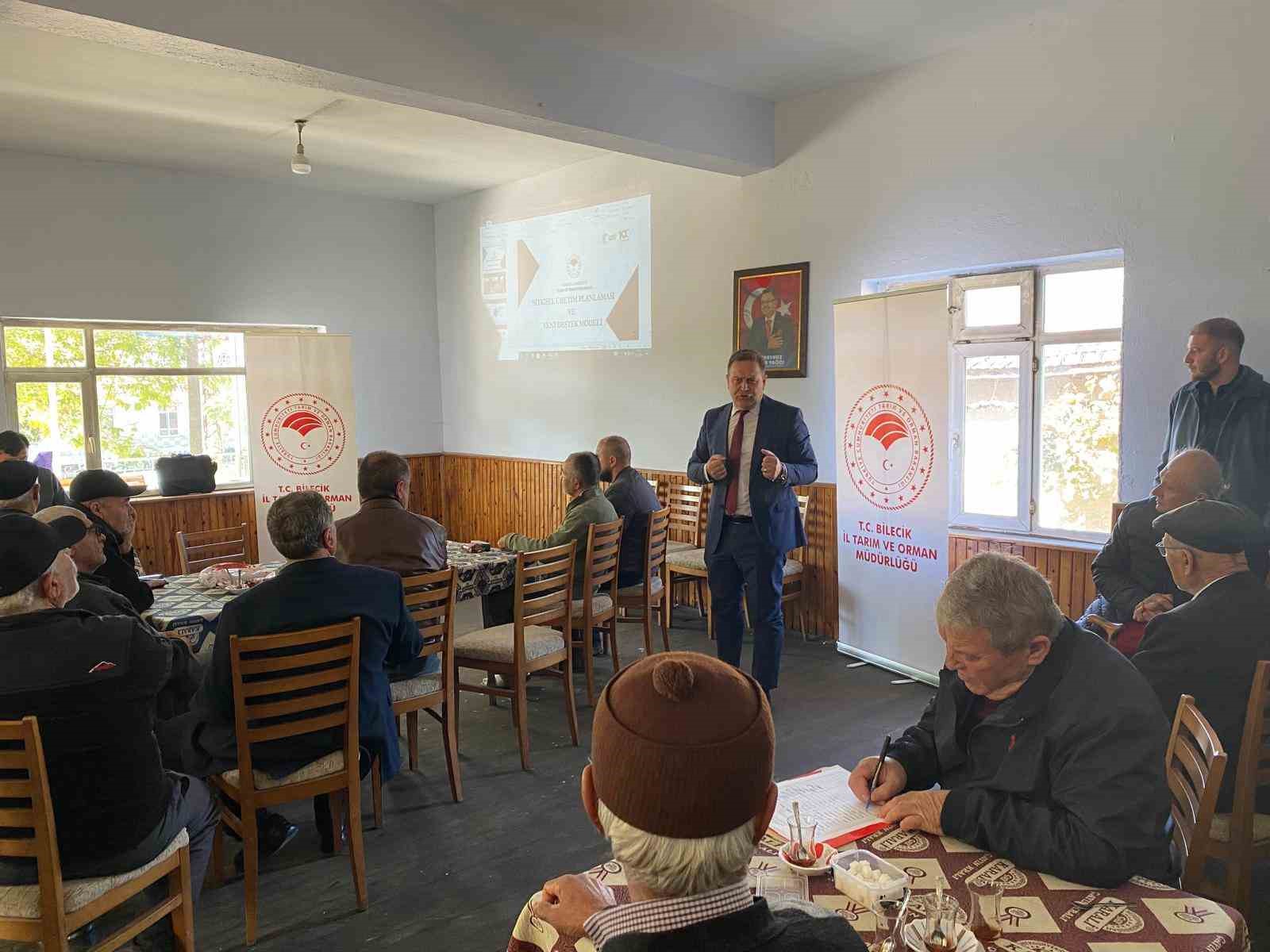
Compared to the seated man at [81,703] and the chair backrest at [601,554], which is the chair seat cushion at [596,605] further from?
the seated man at [81,703]

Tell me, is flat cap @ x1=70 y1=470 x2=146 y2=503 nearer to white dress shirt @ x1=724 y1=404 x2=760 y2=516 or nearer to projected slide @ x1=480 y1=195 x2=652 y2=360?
white dress shirt @ x1=724 y1=404 x2=760 y2=516

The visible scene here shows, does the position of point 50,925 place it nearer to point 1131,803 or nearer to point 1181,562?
point 1131,803

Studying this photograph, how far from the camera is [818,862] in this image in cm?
144

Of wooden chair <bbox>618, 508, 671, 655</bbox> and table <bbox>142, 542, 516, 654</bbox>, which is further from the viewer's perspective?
wooden chair <bbox>618, 508, 671, 655</bbox>

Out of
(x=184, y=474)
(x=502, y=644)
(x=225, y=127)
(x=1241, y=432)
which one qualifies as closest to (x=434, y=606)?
(x=502, y=644)

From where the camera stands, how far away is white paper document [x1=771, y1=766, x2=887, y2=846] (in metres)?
1.57

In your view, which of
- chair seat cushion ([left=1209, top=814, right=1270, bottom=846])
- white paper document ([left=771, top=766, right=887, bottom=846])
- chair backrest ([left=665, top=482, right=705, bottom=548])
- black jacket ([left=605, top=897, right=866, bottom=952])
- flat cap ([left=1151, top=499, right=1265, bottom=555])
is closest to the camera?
black jacket ([left=605, top=897, right=866, bottom=952])

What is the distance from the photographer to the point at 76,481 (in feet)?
11.1

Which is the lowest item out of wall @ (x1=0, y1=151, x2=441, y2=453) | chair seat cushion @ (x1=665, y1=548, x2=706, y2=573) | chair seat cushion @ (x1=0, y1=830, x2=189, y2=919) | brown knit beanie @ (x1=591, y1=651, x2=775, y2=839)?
chair seat cushion @ (x1=0, y1=830, x2=189, y2=919)

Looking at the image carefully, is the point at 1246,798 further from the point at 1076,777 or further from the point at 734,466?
the point at 734,466

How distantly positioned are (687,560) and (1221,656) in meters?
3.61

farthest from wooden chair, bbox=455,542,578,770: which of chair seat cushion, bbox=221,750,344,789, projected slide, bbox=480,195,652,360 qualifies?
projected slide, bbox=480,195,652,360

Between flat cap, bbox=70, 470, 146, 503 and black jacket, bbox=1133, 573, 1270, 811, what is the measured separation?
353cm

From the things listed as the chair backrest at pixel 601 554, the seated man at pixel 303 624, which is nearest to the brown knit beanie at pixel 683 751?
the seated man at pixel 303 624
